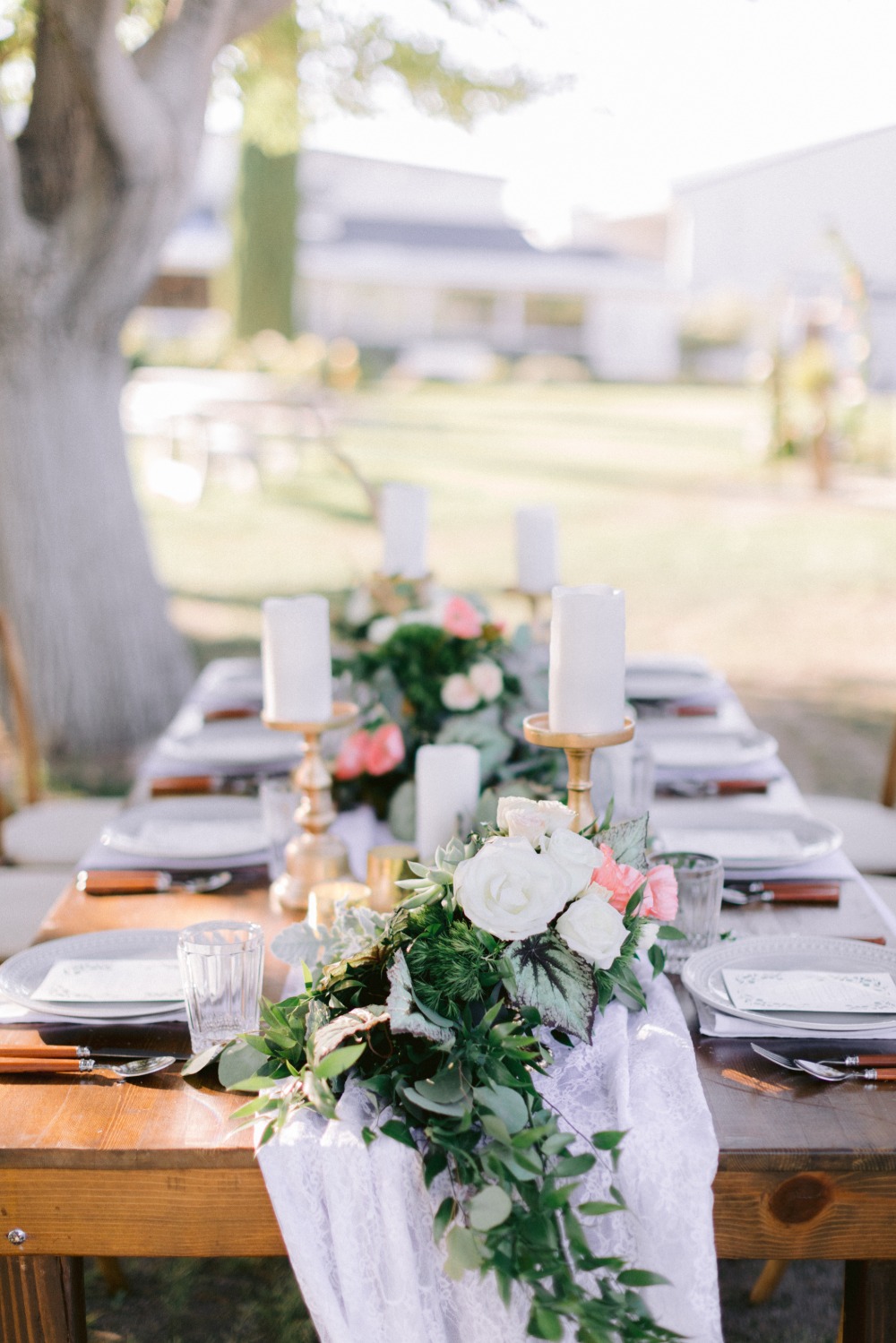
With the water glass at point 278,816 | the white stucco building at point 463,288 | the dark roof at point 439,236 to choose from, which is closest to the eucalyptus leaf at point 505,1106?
the water glass at point 278,816

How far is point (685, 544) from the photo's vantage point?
9.42 metres

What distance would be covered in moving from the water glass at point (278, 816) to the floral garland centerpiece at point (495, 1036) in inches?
23.8

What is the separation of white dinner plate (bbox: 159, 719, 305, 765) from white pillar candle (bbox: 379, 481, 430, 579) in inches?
16.8

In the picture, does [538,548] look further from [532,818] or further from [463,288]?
[463,288]

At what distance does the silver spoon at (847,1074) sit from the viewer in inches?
53.9

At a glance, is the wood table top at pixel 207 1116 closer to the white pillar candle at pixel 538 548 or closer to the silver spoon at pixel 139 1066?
the silver spoon at pixel 139 1066

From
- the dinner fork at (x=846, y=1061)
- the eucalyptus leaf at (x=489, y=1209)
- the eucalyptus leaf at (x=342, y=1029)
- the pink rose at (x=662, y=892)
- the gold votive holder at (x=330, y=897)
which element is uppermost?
the pink rose at (x=662, y=892)

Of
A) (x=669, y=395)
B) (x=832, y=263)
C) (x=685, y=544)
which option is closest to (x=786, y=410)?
(x=832, y=263)

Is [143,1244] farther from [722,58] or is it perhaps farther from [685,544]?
[685,544]

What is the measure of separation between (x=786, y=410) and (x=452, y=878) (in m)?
12.1

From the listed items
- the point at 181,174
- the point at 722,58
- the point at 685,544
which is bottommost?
the point at 685,544

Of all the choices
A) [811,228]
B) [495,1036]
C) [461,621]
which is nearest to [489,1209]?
[495,1036]

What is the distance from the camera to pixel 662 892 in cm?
142

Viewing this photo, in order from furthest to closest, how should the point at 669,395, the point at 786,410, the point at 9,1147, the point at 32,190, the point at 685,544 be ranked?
the point at 669,395 < the point at 786,410 < the point at 685,544 < the point at 32,190 < the point at 9,1147
